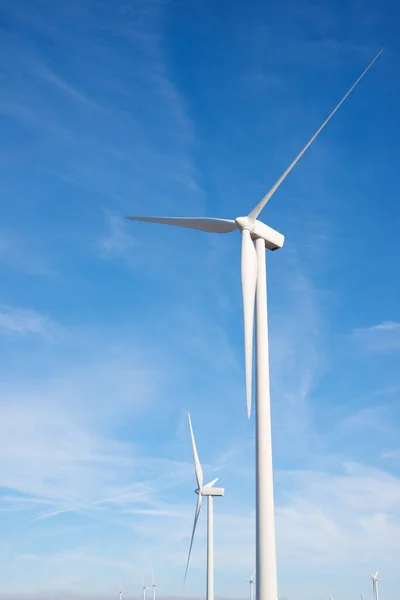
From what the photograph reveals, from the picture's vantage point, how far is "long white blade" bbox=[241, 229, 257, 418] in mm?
32378

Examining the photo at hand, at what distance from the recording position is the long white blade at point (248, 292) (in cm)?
3238

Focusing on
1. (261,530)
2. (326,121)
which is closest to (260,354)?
(261,530)

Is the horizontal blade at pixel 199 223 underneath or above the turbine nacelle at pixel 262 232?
above

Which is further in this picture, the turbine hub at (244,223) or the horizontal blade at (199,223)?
the horizontal blade at (199,223)

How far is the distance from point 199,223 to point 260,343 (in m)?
11.2

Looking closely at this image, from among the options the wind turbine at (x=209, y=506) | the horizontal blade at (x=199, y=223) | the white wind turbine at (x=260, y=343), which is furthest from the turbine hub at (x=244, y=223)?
the wind turbine at (x=209, y=506)

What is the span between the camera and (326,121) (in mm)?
38375

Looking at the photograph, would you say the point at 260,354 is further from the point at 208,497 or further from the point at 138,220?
the point at 208,497

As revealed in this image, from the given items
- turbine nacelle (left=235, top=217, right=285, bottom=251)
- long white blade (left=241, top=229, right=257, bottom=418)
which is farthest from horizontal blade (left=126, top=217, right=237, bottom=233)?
long white blade (left=241, top=229, right=257, bottom=418)

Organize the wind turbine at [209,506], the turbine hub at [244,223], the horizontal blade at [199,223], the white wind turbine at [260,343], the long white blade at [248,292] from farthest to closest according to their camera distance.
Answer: the wind turbine at [209,506] < the horizontal blade at [199,223] < the turbine hub at [244,223] < the long white blade at [248,292] < the white wind turbine at [260,343]

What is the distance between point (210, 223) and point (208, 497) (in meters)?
50.7

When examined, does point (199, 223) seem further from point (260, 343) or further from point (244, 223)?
point (260, 343)

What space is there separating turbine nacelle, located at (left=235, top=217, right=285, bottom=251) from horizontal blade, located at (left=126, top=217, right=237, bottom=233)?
5.66ft

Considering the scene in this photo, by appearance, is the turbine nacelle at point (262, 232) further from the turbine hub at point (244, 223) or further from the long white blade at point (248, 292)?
the long white blade at point (248, 292)
